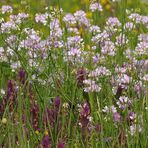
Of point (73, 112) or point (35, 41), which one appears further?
point (35, 41)

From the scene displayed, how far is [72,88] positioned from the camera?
3.30 meters

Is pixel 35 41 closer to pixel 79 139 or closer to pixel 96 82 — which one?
pixel 96 82

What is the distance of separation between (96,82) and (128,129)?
516 mm

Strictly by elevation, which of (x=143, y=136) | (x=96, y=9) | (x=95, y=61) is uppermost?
(x=96, y=9)

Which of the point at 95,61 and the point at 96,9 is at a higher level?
the point at 96,9

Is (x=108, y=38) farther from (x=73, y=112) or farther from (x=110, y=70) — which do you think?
(x=73, y=112)

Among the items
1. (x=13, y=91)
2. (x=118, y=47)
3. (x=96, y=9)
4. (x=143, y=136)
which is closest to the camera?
(x=143, y=136)

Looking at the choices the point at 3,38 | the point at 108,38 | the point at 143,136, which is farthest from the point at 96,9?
the point at 143,136

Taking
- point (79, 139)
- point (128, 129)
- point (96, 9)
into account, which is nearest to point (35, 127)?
point (79, 139)

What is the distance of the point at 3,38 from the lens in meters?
3.87

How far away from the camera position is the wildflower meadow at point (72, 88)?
278cm

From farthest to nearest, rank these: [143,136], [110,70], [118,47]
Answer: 1. [118,47]
2. [110,70]
3. [143,136]

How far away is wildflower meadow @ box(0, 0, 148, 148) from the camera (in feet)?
9.12

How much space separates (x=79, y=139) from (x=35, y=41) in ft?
2.82
